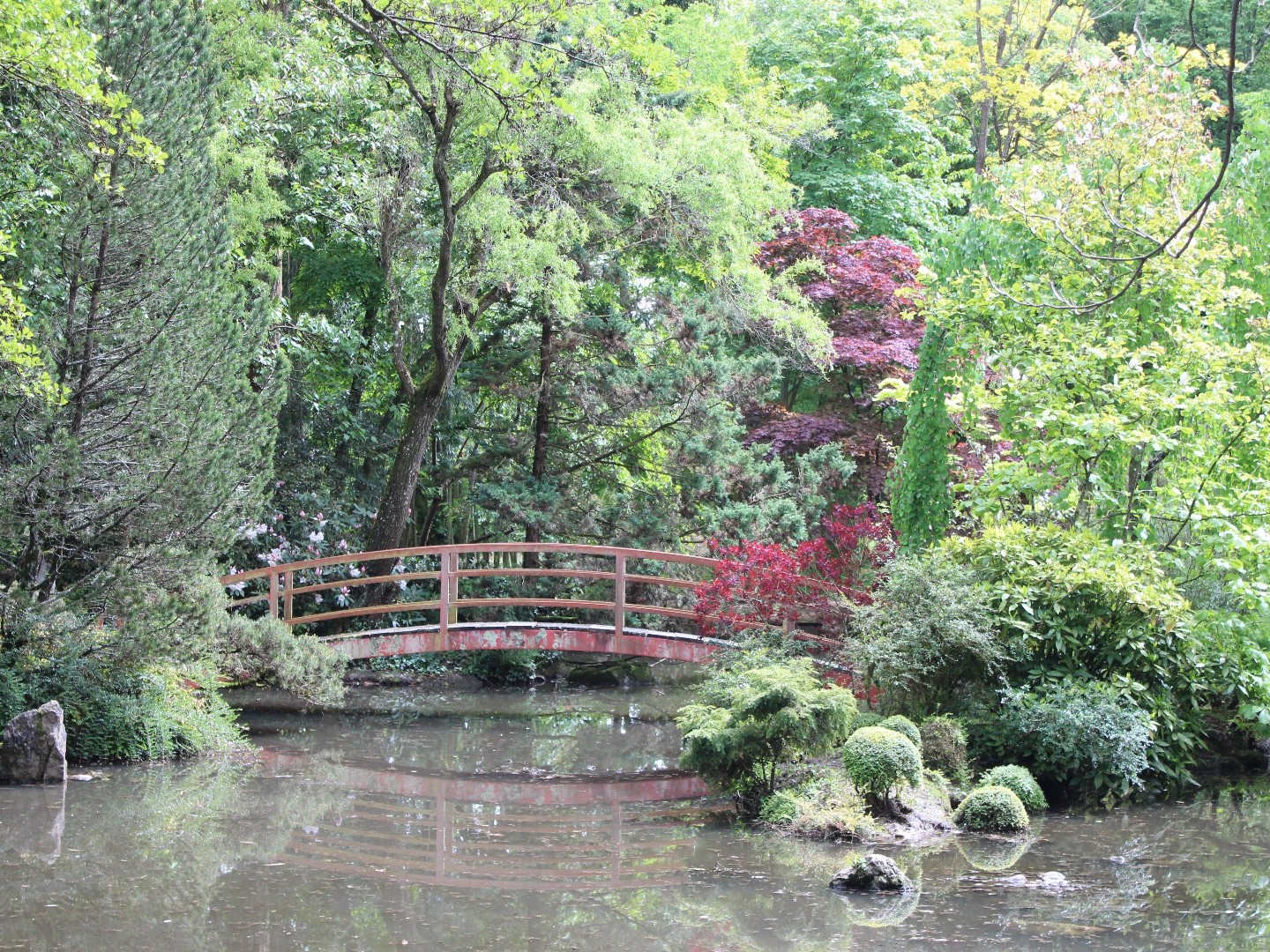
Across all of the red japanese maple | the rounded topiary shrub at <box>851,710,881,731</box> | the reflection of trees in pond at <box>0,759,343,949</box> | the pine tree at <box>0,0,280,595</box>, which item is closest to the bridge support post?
the reflection of trees in pond at <box>0,759,343,949</box>

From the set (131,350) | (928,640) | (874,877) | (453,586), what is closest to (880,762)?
(874,877)

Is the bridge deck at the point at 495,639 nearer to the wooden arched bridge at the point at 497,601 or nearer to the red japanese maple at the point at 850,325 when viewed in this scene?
the wooden arched bridge at the point at 497,601

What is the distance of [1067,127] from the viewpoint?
36.0 ft

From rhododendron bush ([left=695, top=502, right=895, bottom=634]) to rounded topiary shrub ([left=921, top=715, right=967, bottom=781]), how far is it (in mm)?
1878

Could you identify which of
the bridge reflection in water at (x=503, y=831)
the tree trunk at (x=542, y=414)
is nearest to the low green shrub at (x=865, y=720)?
the bridge reflection in water at (x=503, y=831)

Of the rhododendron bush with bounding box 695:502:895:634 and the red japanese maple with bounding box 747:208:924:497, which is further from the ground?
the red japanese maple with bounding box 747:208:924:497

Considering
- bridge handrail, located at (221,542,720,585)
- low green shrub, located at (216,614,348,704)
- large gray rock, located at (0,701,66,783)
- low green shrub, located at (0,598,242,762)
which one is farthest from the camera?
bridge handrail, located at (221,542,720,585)

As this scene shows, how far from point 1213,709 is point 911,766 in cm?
349

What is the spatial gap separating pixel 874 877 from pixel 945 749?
90.5 inches

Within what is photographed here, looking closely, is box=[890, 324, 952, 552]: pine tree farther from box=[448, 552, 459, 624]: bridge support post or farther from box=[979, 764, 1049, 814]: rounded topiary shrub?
box=[448, 552, 459, 624]: bridge support post

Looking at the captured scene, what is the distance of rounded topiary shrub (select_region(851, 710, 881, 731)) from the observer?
905 centimetres

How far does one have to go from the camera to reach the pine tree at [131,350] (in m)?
8.55

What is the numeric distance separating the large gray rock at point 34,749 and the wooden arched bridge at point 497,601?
3.66 metres

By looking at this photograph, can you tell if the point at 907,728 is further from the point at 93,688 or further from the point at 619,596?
the point at 93,688
